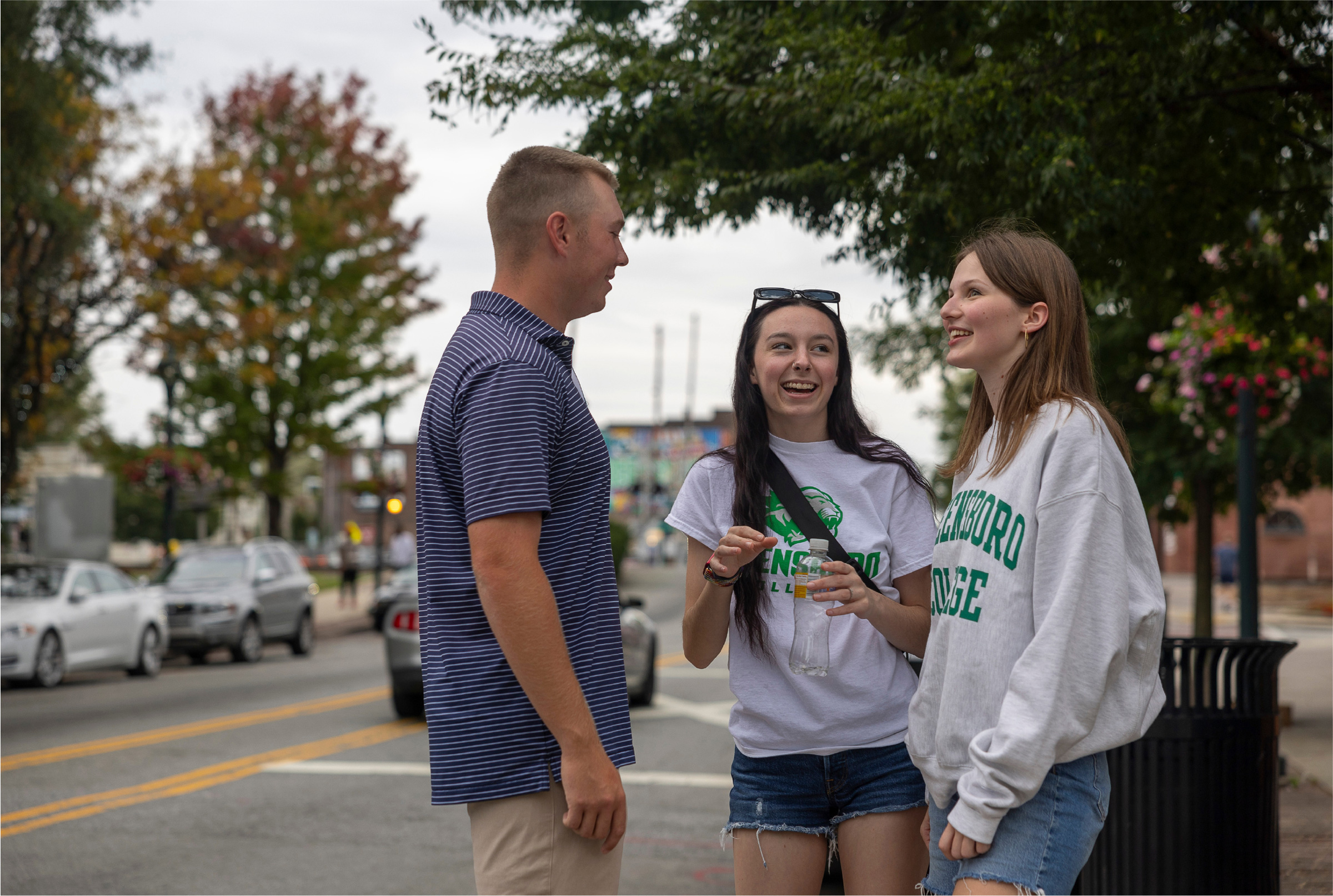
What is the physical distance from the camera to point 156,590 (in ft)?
59.9

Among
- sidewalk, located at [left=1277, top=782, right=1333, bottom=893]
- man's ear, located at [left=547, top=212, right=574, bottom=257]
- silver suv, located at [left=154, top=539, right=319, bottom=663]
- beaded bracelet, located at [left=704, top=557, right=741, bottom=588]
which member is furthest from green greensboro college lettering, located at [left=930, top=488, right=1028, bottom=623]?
silver suv, located at [left=154, top=539, right=319, bottom=663]

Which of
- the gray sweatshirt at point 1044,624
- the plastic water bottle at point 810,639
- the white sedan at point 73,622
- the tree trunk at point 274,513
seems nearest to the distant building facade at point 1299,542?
the tree trunk at point 274,513

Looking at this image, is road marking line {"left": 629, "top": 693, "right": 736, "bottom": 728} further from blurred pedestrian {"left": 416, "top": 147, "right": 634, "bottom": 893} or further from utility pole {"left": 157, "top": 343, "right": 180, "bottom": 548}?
utility pole {"left": 157, "top": 343, "right": 180, "bottom": 548}

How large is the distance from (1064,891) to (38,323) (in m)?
18.0

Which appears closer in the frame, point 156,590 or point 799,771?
point 799,771

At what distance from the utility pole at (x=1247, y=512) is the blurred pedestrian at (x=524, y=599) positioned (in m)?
8.70

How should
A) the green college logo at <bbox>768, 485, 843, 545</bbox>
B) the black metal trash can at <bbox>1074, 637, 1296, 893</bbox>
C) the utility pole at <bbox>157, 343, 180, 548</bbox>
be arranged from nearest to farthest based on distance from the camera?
the green college logo at <bbox>768, 485, 843, 545</bbox> → the black metal trash can at <bbox>1074, 637, 1296, 893</bbox> → the utility pole at <bbox>157, 343, 180, 548</bbox>

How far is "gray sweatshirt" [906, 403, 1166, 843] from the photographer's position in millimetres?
2287

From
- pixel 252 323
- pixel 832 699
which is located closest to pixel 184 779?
pixel 832 699

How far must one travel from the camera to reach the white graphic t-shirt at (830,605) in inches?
116

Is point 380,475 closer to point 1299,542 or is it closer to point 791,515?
point 791,515

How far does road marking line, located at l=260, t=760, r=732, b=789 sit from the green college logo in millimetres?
6508

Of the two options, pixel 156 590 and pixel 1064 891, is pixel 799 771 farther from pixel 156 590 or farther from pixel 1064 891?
pixel 156 590

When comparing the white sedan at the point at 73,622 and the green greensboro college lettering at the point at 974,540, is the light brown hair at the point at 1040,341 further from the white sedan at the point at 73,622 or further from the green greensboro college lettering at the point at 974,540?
the white sedan at the point at 73,622
